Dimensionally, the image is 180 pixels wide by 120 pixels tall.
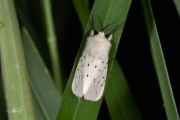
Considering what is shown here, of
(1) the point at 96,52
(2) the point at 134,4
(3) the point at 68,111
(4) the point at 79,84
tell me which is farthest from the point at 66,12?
(3) the point at 68,111

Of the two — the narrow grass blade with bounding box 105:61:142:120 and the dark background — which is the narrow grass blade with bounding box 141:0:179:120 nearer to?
the narrow grass blade with bounding box 105:61:142:120

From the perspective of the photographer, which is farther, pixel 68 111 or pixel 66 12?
pixel 66 12

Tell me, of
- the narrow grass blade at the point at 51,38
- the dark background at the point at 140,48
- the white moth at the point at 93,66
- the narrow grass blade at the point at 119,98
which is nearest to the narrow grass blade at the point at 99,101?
the white moth at the point at 93,66

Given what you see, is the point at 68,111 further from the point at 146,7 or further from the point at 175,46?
the point at 175,46

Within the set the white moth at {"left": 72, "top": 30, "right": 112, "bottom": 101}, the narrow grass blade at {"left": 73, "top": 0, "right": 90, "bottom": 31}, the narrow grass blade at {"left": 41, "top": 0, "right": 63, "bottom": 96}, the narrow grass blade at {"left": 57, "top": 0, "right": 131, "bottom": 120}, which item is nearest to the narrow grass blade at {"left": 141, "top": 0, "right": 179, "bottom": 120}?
the narrow grass blade at {"left": 57, "top": 0, "right": 131, "bottom": 120}

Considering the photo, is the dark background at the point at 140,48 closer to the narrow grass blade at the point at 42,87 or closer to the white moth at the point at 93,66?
the narrow grass blade at the point at 42,87
